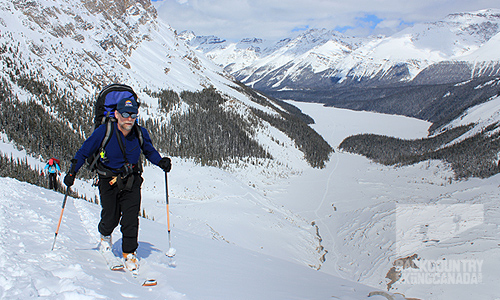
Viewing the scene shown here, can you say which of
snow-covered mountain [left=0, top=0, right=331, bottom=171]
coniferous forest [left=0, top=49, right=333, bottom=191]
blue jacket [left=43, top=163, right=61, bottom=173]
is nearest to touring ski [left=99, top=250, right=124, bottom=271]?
blue jacket [left=43, top=163, right=61, bottom=173]

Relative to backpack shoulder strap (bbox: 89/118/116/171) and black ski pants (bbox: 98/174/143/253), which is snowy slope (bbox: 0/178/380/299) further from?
backpack shoulder strap (bbox: 89/118/116/171)

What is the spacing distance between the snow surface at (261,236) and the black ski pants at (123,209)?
0.47 m

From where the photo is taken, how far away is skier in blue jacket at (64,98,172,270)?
4.31 metres

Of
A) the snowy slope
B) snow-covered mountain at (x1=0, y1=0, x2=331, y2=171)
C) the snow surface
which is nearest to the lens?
the snowy slope

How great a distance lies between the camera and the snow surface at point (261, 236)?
3939 mm

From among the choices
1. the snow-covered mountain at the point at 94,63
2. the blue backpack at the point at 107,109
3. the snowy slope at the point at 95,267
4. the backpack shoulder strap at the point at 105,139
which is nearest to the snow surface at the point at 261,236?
the snowy slope at the point at 95,267

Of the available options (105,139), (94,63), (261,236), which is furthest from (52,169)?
(94,63)

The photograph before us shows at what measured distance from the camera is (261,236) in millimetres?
14516

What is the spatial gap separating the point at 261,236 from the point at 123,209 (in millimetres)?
10952

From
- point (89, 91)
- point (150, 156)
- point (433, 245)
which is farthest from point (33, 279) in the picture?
point (89, 91)

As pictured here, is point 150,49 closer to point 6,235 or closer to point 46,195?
point 46,195

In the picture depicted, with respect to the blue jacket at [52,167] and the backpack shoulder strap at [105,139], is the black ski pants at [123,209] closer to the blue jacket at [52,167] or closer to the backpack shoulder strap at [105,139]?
the backpack shoulder strap at [105,139]

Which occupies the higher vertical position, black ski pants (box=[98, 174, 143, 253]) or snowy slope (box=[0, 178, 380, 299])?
black ski pants (box=[98, 174, 143, 253])

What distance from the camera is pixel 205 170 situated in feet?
71.4
